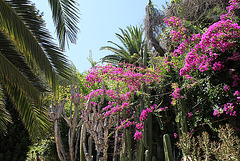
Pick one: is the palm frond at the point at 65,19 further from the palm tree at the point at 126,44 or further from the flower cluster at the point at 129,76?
the palm tree at the point at 126,44

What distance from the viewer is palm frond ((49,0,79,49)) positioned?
12.0 feet

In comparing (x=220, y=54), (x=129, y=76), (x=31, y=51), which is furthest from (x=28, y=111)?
(x=220, y=54)

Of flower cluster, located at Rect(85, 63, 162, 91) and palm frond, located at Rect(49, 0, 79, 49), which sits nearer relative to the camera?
palm frond, located at Rect(49, 0, 79, 49)

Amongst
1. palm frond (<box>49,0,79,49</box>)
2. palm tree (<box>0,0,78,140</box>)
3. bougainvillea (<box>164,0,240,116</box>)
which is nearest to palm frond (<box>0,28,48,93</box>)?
palm tree (<box>0,0,78,140</box>)

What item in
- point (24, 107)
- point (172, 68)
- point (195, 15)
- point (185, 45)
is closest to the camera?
point (24, 107)

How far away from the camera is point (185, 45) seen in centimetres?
455

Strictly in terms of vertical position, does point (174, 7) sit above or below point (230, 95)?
above

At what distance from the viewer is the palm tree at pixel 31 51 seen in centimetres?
310

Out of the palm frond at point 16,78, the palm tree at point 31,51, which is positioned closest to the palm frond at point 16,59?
the palm tree at point 31,51

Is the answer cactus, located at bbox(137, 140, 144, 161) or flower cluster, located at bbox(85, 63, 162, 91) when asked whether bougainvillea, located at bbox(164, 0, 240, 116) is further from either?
cactus, located at bbox(137, 140, 144, 161)

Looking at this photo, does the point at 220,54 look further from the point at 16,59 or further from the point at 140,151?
the point at 16,59

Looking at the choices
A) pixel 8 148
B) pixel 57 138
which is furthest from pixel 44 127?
pixel 8 148

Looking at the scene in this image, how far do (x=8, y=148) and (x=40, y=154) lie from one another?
1741 millimetres

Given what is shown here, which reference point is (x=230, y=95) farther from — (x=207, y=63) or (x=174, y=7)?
(x=174, y=7)
